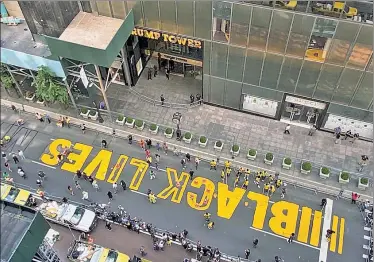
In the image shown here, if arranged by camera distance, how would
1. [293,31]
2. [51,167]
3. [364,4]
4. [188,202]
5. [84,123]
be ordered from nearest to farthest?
[364,4]
[293,31]
[188,202]
[51,167]
[84,123]

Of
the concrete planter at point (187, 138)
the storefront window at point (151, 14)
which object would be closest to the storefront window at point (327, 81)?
the concrete planter at point (187, 138)

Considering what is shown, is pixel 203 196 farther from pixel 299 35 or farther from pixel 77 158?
pixel 299 35

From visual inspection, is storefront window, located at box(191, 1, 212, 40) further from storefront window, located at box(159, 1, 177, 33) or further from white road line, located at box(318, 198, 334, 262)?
white road line, located at box(318, 198, 334, 262)

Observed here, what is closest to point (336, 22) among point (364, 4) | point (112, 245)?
point (364, 4)

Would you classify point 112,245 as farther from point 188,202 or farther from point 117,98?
point 117,98

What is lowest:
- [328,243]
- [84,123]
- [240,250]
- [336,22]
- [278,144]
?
[240,250]

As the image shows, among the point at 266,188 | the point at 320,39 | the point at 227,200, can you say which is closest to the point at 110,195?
the point at 227,200
